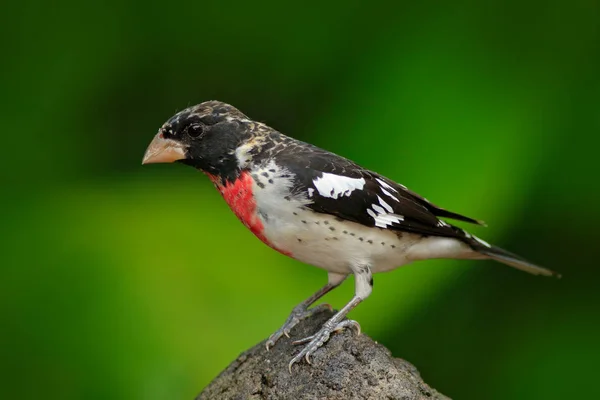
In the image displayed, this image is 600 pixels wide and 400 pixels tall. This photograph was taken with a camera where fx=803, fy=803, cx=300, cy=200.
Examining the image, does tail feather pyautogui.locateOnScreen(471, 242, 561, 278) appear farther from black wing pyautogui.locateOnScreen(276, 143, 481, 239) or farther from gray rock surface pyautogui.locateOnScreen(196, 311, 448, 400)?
gray rock surface pyautogui.locateOnScreen(196, 311, 448, 400)

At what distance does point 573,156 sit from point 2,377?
297 centimetres

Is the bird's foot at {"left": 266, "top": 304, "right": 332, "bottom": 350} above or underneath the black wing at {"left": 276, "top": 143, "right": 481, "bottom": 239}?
underneath

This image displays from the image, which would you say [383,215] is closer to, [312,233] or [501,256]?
[312,233]

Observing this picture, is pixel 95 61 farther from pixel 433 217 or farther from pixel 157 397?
pixel 433 217

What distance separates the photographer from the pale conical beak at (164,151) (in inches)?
105

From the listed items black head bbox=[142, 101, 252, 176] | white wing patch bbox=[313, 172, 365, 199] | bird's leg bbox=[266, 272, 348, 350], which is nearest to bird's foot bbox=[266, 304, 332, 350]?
bird's leg bbox=[266, 272, 348, 350]

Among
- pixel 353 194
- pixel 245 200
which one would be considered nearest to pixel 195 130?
pixel 245 200

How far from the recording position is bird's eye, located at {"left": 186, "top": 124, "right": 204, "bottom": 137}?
2654 mm

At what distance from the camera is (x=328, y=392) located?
240 cm

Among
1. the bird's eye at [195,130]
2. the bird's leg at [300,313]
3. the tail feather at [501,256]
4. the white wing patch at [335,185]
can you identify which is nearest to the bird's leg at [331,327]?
the bird's leg at [300,313]

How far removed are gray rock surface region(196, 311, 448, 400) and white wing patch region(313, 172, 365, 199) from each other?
44 cm

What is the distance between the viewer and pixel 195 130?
266 cm

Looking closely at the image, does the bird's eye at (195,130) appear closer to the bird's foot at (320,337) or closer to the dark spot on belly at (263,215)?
the dark spot on belly at (263,215)

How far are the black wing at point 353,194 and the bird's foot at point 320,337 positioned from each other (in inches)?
13.4
